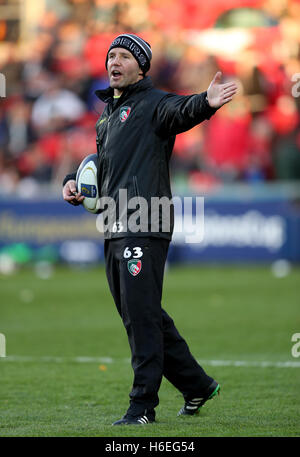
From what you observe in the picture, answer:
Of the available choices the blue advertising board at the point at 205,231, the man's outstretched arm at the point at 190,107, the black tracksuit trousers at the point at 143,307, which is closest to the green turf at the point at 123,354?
the black tracksuit trousers at the point at 143,307

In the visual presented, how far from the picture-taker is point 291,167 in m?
19.0

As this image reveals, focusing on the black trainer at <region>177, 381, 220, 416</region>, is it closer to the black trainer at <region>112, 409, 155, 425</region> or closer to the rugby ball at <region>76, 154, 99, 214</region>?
the black trainer at <region>112, 409, 155, 425</region>

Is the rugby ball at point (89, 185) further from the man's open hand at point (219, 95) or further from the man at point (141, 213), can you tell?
the man's open hand at point (219, 95)

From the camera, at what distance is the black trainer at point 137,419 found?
5.50m

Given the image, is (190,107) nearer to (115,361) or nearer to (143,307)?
(143,307)

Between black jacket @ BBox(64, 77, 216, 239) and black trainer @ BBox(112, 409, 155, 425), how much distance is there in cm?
107

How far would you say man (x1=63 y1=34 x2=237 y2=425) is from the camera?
5.60 m

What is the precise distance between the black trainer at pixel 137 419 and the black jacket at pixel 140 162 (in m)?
1.07

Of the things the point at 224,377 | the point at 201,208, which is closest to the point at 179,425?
the point at 224,377

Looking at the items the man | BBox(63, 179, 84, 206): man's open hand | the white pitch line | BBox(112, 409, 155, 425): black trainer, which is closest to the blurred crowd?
the white pitch line

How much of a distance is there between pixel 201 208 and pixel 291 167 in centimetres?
226

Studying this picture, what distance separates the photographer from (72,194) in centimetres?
598

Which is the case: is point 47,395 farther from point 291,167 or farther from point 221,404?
point 291,167

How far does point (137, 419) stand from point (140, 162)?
1.53m
